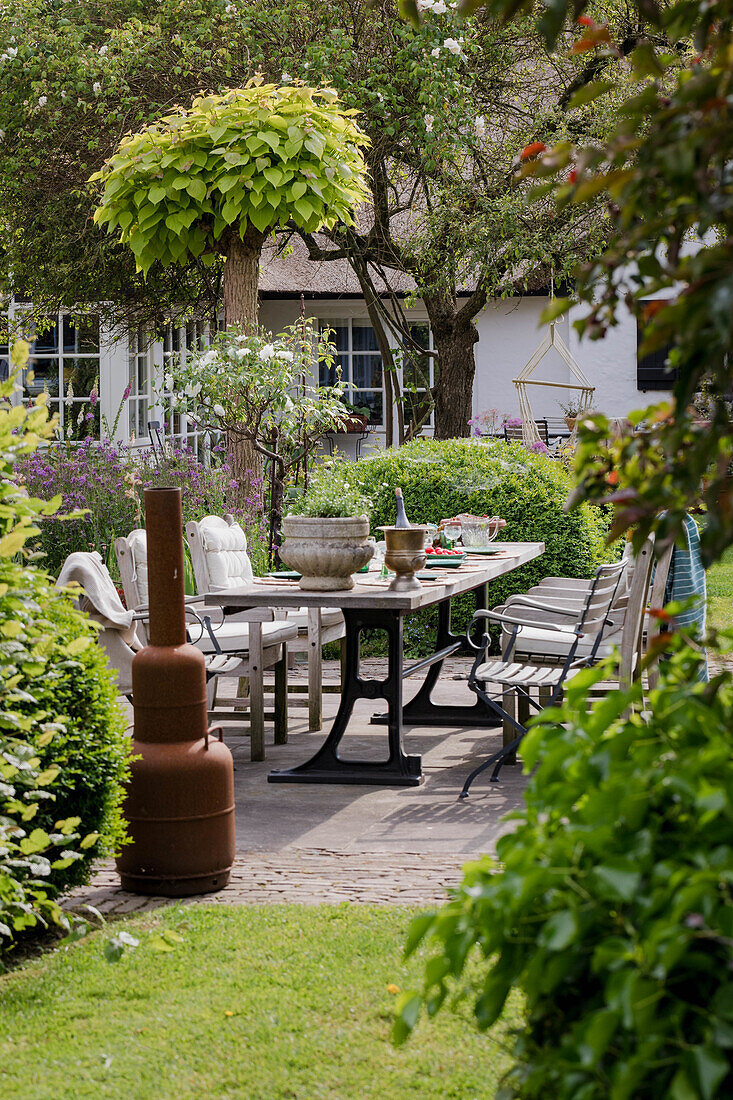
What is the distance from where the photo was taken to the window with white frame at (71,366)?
13484 mm

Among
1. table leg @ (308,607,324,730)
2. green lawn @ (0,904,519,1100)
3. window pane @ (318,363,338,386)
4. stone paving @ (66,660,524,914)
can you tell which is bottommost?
stone paving @ (66,660,524,914)

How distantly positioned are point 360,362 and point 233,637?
49.1ft

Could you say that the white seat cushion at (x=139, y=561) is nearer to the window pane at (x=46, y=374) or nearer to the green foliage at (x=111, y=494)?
the green foliage at (x=111, y=494)

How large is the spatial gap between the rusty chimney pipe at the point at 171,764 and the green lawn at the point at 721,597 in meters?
5.68

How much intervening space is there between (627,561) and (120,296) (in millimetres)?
8292

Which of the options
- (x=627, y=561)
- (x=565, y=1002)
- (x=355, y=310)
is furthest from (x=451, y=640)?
(x=355, y=310)

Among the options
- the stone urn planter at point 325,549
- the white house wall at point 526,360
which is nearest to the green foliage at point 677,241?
the stone urn planter at point 325,549

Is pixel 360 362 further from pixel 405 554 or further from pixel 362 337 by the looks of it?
pixel 405 554

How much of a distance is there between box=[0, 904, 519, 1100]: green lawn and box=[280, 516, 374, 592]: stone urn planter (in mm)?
1955

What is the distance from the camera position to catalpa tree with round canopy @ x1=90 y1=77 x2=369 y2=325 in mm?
8828

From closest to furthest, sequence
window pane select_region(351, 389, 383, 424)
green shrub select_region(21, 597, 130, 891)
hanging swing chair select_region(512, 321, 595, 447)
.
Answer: green shrub select_region(21, 597, 130, 891) < hanging swing chair select_region(512, 321, 595, 447) < window pane select_region(351, 389, 383, 424)

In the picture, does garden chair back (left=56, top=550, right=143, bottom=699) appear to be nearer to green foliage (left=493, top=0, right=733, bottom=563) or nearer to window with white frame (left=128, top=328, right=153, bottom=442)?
green foliage (left=493, top=0, right=733, bottom=563)

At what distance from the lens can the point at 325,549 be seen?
18.2 feet

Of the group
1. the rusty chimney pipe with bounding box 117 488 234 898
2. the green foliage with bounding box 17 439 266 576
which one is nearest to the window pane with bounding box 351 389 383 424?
the green foliage with bounding box 17 439 266 576
